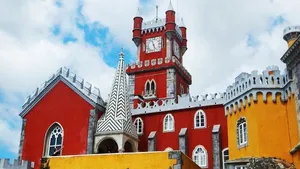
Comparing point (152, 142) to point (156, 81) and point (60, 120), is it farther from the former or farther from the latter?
point (156, 81)

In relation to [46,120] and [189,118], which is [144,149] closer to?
[189,118]

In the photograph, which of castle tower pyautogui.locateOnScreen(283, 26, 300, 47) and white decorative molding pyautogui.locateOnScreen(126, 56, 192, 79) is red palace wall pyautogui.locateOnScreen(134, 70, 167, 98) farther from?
castle tower pyautogui.locateOnScreen(283, 26, 300, 47)

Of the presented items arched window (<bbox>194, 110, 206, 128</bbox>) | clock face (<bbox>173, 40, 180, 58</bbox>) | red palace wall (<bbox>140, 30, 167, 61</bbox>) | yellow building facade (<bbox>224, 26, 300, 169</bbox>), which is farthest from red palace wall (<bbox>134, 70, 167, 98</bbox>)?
yellow building facade (<bbox>224, 26, 300, 169</bbox>)

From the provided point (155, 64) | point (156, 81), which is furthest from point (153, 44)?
point (156, 81)

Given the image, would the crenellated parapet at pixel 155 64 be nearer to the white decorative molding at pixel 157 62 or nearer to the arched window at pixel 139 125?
the white decorative molding at pixel 157 62

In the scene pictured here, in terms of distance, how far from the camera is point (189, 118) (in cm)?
3625

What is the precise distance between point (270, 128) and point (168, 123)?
41.4 ft

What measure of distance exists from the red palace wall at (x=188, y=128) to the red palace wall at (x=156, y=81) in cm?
775

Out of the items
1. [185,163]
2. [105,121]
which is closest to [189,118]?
[105,121]

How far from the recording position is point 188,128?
3584cm

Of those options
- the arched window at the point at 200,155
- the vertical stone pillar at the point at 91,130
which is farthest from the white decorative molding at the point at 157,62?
the vertical stone pillar at the point at 91,130

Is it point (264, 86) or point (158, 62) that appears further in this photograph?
point (158, 62)

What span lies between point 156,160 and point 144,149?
1181 cm

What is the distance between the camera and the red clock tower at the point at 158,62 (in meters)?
45.2
